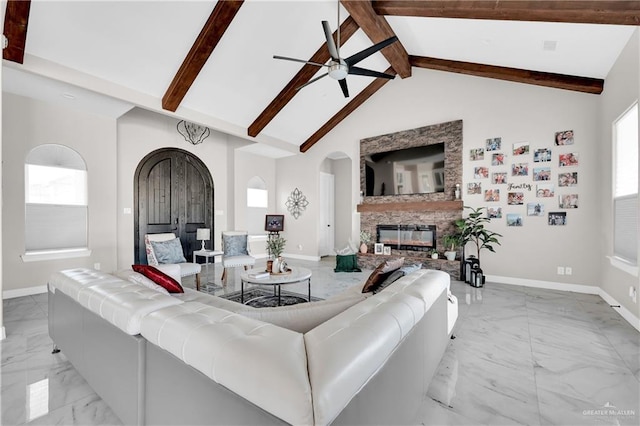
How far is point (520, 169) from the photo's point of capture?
456cm

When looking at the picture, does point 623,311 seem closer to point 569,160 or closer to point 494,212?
point 494,212

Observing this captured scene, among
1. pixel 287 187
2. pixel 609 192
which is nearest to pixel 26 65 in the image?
pixel 287 187

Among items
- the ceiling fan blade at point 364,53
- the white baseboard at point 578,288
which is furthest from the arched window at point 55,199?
the white baseboard at point 578,288

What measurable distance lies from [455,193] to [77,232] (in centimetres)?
659

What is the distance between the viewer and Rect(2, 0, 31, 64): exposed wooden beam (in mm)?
2840

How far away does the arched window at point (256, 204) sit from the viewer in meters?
7.55

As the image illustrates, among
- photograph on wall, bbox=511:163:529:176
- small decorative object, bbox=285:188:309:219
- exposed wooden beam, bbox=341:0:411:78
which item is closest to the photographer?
exposed wooden beam, bbox=341:0:411:78

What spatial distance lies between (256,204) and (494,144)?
18.7 feet

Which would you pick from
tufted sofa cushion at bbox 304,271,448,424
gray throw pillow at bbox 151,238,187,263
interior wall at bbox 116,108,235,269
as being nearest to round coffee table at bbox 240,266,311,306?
gray throw pillow at bbox 151,238,187,263

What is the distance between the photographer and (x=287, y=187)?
25.6 ft

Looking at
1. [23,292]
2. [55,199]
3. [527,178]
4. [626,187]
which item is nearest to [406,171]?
[527,178]

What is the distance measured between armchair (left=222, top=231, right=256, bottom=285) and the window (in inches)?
196

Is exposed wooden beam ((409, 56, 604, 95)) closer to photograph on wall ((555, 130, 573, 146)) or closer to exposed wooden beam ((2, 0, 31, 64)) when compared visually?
photograph on wall ((555, 130, 573, 146))

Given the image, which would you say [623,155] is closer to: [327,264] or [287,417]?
[287,417]
